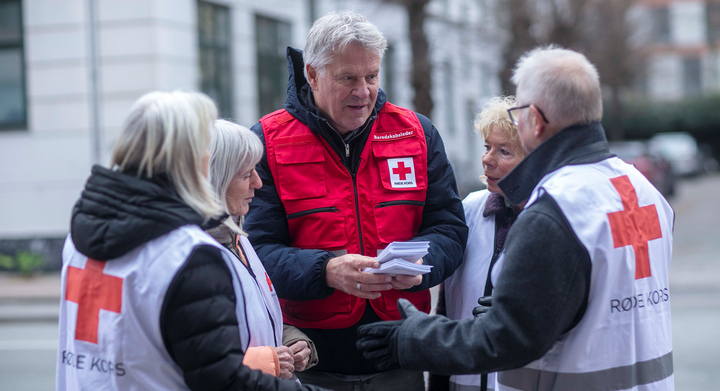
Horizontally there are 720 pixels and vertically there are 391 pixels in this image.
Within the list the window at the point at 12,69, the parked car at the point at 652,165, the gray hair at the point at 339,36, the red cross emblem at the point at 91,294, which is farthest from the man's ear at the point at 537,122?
the parked car at the point at 652,165

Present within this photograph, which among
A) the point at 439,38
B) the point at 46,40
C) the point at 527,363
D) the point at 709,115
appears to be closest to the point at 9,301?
the point at 46,40

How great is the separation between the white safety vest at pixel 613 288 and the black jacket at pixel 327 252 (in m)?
0.68

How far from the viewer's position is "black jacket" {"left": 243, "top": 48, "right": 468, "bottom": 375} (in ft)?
7.73

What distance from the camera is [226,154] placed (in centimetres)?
210

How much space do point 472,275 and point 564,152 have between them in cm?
90

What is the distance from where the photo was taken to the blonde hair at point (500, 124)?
260 cm

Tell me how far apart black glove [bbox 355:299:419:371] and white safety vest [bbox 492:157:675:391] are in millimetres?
309

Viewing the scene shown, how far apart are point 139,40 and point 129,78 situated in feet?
1.91

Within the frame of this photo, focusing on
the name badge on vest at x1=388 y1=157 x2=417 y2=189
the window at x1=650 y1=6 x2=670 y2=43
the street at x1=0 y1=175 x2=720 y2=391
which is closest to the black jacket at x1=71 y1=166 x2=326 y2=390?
the name badge on vest at x1=388 y1=157 x2=417 y2=189

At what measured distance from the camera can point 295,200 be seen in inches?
96.6

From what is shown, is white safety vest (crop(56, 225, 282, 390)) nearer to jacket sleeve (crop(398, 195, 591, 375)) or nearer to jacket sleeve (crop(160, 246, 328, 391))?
jacket sleeve (crop(160, 246, 328, 391))

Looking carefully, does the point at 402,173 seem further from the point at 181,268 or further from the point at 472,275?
the point at 181,268

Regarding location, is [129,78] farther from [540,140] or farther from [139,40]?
[540,140]

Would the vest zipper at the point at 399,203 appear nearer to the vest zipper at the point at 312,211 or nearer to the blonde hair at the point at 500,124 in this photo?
the vest zipper at the point at 312,211
